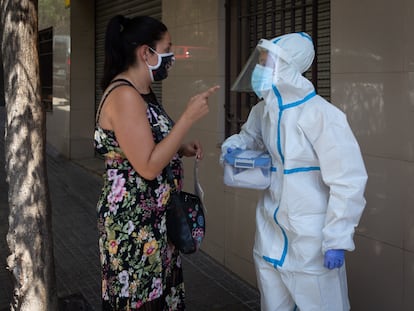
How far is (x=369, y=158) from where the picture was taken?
10.8 ft

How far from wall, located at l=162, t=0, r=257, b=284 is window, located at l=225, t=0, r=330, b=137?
0.08 m

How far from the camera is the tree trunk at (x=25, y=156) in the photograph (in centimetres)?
309

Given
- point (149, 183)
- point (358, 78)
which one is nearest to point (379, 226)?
point (358, 78)

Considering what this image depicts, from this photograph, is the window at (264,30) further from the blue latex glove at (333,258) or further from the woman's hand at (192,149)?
the blue latex glove at (333,258)

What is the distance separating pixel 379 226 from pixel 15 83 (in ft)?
7.36

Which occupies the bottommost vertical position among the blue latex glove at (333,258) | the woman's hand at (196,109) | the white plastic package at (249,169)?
the blue latex glove at (333,258)

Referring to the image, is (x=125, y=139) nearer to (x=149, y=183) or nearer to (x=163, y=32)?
(x=149, y=183)

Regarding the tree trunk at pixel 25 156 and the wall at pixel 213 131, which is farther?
the wall at pixel 213 131

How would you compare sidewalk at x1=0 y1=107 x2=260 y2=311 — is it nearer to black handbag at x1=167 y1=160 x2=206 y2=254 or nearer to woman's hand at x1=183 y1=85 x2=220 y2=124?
black handbag at x1=167 y1=160 x2=206 y2=254

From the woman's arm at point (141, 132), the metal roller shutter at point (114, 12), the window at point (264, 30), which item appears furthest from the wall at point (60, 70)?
the woman's arm at point (141, 132)

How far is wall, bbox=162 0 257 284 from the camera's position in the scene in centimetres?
466

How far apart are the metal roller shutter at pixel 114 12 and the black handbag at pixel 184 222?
4653mm

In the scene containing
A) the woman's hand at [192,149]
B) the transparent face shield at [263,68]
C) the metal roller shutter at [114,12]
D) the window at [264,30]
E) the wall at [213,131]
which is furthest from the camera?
the metal roller shutter at [114,12]

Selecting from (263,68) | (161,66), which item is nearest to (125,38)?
(161,66)
